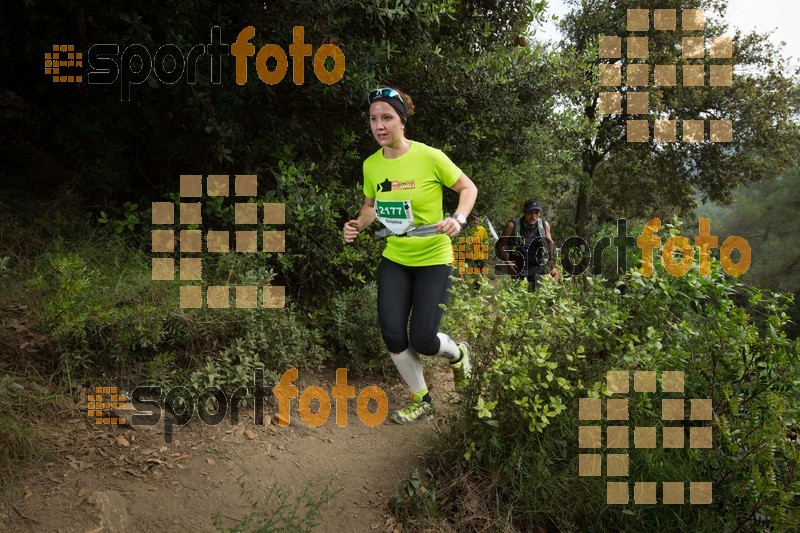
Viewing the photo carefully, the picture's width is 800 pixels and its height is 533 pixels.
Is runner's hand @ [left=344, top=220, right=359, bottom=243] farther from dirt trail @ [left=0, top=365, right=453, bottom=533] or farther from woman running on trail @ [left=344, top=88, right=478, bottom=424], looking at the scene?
dirt trail @ [left=0, top=365, right=453, bottom=533]

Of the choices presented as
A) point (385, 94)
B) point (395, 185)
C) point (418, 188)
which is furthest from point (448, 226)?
point (385, 94)

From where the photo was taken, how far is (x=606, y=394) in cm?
335

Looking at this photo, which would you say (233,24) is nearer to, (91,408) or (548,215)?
(91,408)

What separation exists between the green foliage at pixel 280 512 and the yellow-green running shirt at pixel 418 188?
5.74ft

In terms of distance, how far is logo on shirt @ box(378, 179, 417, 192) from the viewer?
4.23 m

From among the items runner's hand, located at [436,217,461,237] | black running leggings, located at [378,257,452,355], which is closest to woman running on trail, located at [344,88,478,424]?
black running leggings, located at [378,257,452,355]

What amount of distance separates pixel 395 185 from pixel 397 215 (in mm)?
226

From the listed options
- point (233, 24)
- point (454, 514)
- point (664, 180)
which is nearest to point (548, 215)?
point (664, 180)

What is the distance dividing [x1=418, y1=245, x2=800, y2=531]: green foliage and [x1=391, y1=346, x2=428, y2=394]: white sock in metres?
0.74

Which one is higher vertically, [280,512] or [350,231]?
[350,231]

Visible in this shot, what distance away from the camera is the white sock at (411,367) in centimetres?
451

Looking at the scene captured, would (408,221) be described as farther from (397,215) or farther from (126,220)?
(126,220)

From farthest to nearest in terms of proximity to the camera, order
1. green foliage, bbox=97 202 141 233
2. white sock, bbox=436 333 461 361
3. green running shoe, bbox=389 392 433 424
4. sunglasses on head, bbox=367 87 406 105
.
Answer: green foliage, bbox=97 202 141 233
green running shoe, bbox=389 392 433 424
white sock, bbox=436 333 461 361
sunglasses on head, bbox=367 87 406 105

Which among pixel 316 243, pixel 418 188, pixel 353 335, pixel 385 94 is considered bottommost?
pixel 353 335
